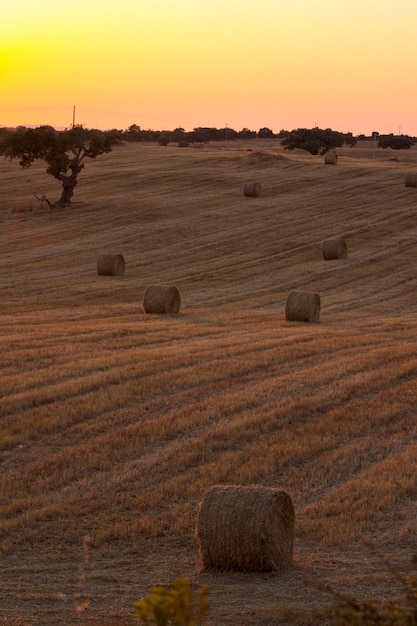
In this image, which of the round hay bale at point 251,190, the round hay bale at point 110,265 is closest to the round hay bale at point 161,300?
the round hay bale at point 110,265

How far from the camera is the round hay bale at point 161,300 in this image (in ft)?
85.8

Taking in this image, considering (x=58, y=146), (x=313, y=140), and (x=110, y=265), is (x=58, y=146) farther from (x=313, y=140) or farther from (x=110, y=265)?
(x=313, y=140)

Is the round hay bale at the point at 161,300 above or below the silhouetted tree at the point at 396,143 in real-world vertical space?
below

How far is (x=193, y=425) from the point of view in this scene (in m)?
14.4

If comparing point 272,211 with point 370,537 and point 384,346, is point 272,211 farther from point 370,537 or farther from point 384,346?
point 370,537

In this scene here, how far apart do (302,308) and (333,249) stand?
46.2ft

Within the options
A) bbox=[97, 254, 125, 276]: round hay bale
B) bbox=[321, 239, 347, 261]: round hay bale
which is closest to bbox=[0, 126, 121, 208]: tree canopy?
bbox=[97, 254, 125, 276]: round hay bale

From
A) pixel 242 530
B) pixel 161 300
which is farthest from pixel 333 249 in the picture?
pixel 242 530

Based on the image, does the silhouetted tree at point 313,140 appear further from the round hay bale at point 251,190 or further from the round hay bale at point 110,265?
the round hay bale at point 110,265

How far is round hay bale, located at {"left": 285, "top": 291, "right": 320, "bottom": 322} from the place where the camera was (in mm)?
25000

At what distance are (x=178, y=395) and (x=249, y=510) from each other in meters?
7.37

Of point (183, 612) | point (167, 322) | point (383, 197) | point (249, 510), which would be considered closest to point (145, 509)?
point (249, 510)

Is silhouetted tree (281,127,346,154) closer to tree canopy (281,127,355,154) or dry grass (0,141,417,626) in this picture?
tree canopy (281,127,355,154)

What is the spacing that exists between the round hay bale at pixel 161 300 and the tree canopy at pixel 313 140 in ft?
207
